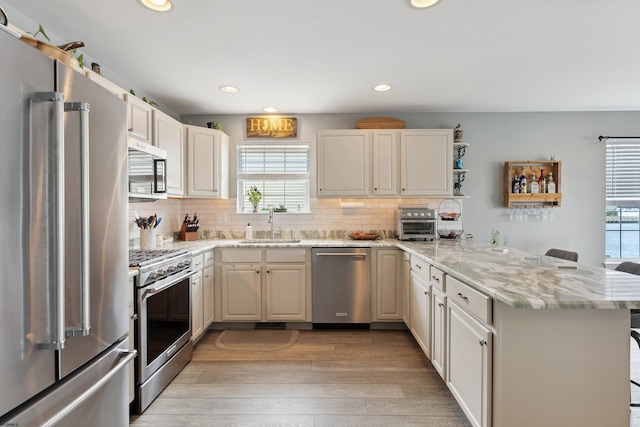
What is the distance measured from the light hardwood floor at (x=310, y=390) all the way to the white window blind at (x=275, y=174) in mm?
1784

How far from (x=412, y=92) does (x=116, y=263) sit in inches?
119

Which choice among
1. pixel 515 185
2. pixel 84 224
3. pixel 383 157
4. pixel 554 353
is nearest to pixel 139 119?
pixel 84 224

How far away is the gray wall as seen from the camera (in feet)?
12.9

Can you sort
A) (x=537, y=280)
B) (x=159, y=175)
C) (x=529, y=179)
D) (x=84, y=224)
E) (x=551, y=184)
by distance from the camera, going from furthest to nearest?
1. (x=529, y=179)
2. (x=551, y=184)
3. (x=159, y=175)
4. (x=537, y=280)
5. (x=84, y=224)

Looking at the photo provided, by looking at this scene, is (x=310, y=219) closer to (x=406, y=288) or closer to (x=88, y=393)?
(x=406, y=288)

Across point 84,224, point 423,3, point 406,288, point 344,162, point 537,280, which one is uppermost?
point 423,3

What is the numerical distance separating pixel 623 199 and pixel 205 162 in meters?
5.14

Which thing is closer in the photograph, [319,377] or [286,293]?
[319,377]

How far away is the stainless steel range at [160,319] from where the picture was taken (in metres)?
2.02

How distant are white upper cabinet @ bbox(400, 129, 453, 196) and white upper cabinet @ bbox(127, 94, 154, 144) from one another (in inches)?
104

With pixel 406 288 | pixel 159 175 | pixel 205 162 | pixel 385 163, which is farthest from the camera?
pixel 385 163

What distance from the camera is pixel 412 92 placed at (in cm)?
327

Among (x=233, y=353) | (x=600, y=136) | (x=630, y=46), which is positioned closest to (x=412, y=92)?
(x=630, y=46)

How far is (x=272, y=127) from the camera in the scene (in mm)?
3979
